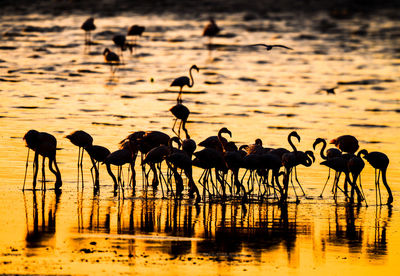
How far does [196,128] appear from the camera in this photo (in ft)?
61.3

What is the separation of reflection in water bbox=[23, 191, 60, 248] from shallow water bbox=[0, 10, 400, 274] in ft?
0.08

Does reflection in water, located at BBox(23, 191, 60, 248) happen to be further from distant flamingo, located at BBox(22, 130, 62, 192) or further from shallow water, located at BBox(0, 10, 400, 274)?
distant flamingo, located at BBox(22, 130, 62, 192)

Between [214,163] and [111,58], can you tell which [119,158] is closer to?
[214,163]

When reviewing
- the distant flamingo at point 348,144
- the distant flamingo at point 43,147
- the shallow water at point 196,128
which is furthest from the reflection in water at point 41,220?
the distant flamingo at point 348,144

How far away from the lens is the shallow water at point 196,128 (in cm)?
966

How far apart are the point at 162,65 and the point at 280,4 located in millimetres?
26522

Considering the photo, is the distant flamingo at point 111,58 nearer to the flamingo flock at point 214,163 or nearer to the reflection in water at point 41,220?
the flamingo flock at point 214,163

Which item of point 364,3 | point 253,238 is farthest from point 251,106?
point 364,3

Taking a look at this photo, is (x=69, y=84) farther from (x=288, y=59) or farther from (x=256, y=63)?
(x=288, y=59)

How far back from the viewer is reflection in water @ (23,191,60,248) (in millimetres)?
9969

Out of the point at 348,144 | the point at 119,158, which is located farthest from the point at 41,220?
the point at 348,144

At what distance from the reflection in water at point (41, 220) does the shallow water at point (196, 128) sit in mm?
25

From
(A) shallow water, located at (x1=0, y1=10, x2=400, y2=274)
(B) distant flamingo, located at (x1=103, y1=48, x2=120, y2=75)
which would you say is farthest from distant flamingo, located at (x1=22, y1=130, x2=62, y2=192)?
(B) distant flamingo, located at (x1=103, y1=48, x2=120, y2=75)

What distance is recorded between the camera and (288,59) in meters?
34.2
